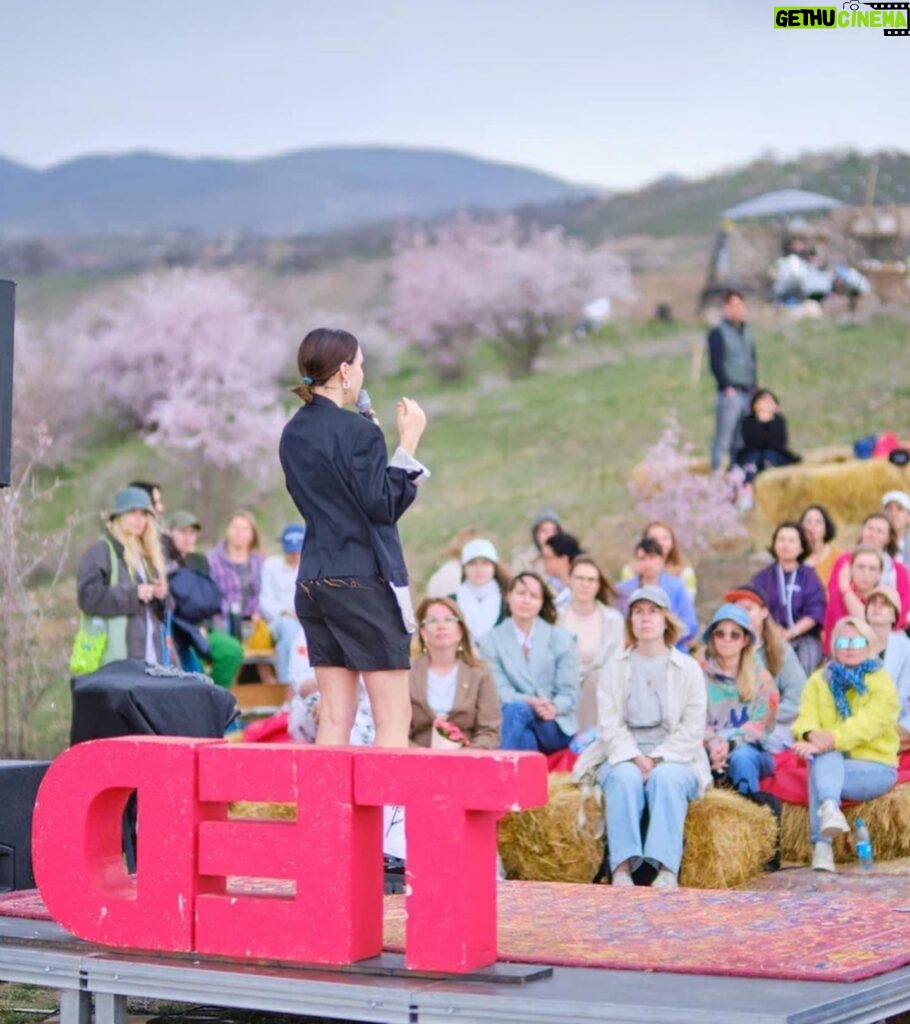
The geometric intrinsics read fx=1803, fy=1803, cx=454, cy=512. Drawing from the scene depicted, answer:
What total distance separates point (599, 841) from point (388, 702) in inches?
107

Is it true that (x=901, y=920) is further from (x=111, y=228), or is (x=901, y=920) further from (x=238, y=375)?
(x=111, y=228)

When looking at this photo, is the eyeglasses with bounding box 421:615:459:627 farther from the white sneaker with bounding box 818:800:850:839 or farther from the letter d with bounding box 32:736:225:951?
the letter d with bounding box 32:736:225:951

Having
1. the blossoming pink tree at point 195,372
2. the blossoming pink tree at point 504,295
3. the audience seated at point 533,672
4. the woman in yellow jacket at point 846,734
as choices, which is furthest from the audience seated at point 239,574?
the blossoming pink tree at point 504,295

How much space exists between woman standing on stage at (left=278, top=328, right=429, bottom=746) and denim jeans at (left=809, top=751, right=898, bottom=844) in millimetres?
3162

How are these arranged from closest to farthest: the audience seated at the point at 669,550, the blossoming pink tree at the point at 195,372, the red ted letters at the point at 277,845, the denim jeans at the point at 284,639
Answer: the red ted letters at the point at 277,845 < the audience seated at the point at 669,550 < the denim jeans at the point at 284,639 < the blossoming pink tree at the point at 195,372

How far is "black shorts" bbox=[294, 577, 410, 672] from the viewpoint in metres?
5.31

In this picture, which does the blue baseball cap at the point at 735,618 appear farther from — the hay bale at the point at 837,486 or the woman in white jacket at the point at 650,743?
the hay bale at the point at 837,486

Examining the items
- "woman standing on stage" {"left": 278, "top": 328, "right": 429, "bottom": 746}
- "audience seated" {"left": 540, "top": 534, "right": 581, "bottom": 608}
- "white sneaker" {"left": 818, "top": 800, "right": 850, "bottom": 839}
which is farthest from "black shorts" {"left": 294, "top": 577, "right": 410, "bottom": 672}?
"audience seated" {"left": 540, "top": 534, "right": 581, "bottom": 608}

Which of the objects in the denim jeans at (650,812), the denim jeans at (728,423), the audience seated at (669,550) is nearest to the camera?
the denim jeans at (650,812)

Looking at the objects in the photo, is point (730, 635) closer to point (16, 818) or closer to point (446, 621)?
point (446, 621)

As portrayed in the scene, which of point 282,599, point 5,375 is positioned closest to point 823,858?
point 5,375

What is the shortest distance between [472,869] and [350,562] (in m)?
1.00

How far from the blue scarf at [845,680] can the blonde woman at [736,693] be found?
0.43 metres

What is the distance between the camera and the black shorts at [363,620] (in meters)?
5.31
